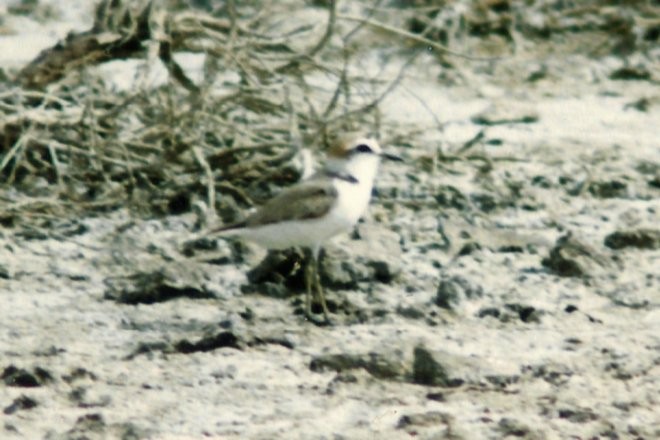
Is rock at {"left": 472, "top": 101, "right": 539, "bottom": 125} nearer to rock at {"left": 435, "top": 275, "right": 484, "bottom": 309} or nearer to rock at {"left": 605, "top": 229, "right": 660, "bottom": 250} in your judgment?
rock at {"left": 605, "top": 229, "right": 660, "bottom": 250}

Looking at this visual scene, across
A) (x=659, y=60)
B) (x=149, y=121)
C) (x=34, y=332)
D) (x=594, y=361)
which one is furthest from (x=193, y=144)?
(x=659, y=60)

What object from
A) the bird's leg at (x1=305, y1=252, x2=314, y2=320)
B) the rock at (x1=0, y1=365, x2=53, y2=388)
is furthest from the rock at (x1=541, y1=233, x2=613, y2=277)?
the rock at (x1=0, y1=365, x2=53, y2=388)

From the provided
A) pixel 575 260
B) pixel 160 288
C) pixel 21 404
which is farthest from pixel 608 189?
pixel 21 404

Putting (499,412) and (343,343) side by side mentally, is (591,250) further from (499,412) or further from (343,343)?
(499,412)

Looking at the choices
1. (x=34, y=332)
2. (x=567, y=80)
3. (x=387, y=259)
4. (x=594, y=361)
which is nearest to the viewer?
(x=594, y=361)

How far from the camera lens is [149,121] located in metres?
7.84

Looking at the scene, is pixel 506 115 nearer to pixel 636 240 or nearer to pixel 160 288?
pixel 636 240

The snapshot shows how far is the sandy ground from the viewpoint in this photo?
5.08m

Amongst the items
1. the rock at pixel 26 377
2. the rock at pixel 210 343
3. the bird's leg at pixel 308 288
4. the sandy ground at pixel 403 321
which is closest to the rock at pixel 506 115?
the sandy ground at pixel 403 321

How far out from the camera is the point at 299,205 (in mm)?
6316

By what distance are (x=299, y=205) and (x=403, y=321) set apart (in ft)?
2.00

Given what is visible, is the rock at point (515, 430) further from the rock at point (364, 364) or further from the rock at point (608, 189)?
the rock at point (608, 189)

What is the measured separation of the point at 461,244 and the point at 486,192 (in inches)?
34.6

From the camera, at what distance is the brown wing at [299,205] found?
20.6 feet
